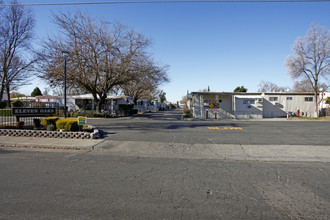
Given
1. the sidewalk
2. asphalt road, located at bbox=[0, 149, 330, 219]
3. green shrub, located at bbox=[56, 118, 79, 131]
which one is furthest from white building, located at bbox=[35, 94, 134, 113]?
asphalt road, located at bbox=[0, 149, 330, 219]

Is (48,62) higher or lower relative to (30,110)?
higher

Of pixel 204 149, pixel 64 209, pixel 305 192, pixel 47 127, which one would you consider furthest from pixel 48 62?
pixel 305 192

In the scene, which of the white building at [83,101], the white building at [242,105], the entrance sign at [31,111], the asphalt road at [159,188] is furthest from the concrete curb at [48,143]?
the white building at [83,101]

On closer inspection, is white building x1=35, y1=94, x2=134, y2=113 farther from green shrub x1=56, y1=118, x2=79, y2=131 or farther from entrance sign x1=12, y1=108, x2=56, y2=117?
green shrub x1=56, y1=118, x2=79, y2=131

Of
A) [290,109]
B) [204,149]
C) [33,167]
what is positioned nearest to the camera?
[33,167]

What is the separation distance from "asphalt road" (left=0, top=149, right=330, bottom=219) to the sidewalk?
0.67 m

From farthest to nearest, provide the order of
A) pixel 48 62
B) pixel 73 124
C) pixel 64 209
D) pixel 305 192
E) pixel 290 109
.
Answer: pixel 290 109
pixel 48 62
pixel 73 124
pixel 305 192
pixel 64 209

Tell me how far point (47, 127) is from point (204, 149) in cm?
834

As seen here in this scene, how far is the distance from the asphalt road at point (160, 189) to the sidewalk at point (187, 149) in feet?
2.19

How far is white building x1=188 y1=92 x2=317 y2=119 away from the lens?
2417cm

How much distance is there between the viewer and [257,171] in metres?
5.31

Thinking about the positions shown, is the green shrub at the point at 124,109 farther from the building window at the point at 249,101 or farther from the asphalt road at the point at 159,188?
the asphalt road at the point at 159,188

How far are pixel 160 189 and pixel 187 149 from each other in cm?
386

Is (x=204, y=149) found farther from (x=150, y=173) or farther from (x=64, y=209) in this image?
(x=64, y=209)
